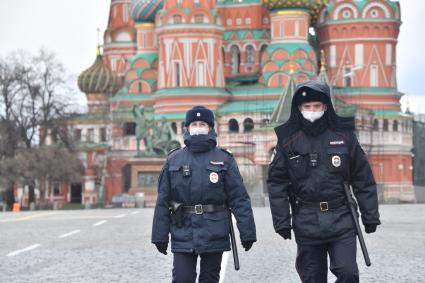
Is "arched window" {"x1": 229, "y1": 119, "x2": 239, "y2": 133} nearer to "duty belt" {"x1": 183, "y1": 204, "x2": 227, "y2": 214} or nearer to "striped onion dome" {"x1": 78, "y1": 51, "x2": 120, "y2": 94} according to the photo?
"striped onion dome" {"x1": 78, "y1": 51, "x2": 120, "y2": 94}

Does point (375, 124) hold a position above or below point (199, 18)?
below

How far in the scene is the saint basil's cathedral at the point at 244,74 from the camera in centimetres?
9438

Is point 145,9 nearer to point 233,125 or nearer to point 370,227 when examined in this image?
point 233,125

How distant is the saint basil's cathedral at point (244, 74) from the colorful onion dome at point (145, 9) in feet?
0.23

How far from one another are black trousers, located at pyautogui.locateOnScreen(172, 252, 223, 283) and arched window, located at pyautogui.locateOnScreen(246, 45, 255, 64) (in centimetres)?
9117

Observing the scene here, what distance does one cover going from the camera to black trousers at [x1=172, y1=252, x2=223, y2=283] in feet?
35.1

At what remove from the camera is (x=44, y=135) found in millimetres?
76562

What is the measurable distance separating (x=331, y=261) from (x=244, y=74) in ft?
302

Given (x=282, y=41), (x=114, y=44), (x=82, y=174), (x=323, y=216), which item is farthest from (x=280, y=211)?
(x=114, y=44)

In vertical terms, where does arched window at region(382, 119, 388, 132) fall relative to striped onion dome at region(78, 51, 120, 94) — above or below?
below

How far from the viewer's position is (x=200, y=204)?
10875 mm

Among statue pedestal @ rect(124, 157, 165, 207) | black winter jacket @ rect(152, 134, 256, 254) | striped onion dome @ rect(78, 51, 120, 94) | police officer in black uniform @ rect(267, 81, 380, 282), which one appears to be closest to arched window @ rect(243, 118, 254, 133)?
striped onion dome @ rect(78, 51, 120, 94)

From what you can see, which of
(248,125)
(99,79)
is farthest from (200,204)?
(99,79)

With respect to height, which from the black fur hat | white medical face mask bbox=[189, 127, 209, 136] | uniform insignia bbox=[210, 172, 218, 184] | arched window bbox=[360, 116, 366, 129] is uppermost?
arched window bbox=[360, 116, 366, 129]
